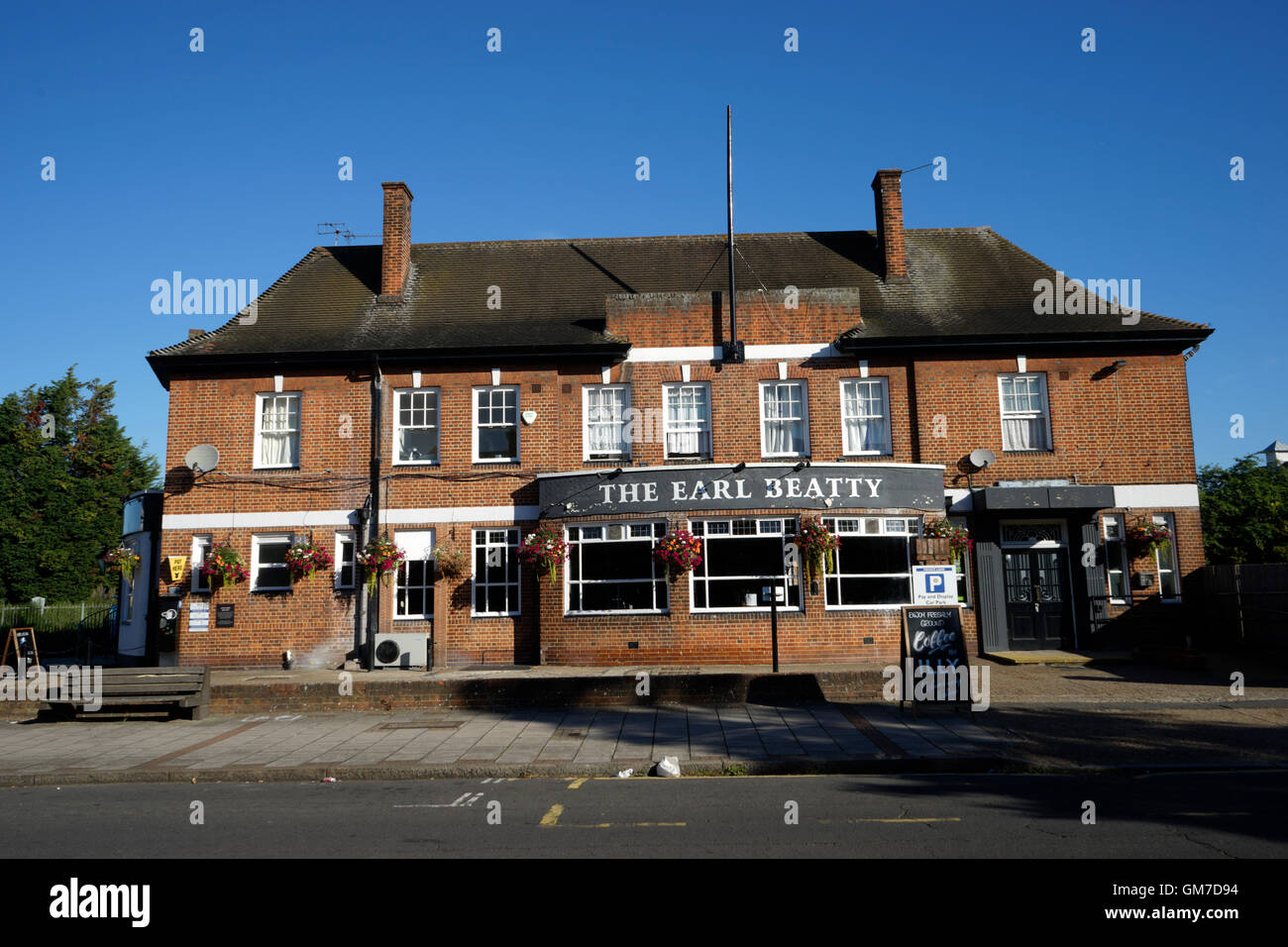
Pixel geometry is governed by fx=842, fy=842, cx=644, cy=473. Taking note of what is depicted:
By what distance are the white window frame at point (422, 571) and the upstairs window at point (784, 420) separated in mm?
7858

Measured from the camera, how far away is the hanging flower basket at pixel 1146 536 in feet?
58.7

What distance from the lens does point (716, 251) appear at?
22.8 m

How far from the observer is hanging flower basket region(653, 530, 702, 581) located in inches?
675

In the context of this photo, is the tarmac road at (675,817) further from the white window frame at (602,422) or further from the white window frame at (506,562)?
the white window frame at (602,422)

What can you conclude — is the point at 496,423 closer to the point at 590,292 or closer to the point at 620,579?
the point at 590,292

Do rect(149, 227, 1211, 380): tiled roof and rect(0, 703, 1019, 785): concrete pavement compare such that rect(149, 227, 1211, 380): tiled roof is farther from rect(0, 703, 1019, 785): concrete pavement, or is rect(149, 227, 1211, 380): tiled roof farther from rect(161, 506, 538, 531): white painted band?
rect(0, 703, 1019, 785): concrete pavement

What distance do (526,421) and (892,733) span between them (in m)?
11.0

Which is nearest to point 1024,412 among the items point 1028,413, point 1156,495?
point 1028,413

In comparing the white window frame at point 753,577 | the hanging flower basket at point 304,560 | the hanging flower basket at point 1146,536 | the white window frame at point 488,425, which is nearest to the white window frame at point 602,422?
the white window frame at point 488,425

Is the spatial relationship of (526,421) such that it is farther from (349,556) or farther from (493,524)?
(349,556)

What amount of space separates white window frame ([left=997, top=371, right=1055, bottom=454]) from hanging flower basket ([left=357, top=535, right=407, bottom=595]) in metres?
13.8

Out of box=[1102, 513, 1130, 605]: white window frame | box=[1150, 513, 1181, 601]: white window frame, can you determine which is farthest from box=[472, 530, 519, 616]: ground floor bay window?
box=[1150, 513, 1181, 601]: white window frame

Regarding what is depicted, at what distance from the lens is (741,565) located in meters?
17.8
